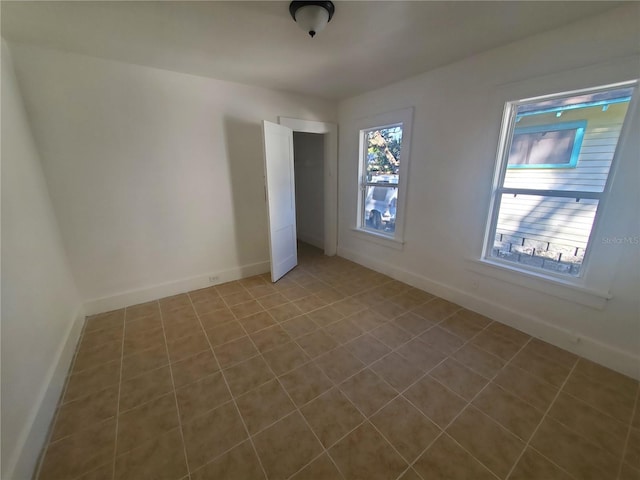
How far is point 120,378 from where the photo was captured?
5.98 feet

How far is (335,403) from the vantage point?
5.26 feet

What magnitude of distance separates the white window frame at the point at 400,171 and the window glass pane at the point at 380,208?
2.8 inches

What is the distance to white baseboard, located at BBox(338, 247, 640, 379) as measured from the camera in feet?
5.93

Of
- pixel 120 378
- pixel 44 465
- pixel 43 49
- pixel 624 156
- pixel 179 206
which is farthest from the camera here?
pixel 179 206

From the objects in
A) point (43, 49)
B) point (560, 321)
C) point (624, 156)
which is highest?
point (43, 49)

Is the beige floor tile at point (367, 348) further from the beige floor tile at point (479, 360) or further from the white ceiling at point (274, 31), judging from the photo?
the white ceiling at point (274, 31)

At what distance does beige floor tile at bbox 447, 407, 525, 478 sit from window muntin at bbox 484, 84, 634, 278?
140 cm

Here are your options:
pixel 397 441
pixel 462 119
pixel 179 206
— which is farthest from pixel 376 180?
pixel 397 441

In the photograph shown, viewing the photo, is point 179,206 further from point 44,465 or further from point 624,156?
point 624,156

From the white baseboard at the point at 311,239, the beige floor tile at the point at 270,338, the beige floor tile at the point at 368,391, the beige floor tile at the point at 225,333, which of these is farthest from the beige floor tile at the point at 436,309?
the white baseboard at the point at 311,239

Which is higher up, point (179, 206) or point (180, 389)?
point (179, 206)

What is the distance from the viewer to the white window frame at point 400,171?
2.91m

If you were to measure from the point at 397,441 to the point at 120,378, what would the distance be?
1937 mm

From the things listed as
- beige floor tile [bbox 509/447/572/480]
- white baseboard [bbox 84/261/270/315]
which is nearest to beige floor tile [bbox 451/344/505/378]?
beige floor tile [bbox 509/447/572/480]
